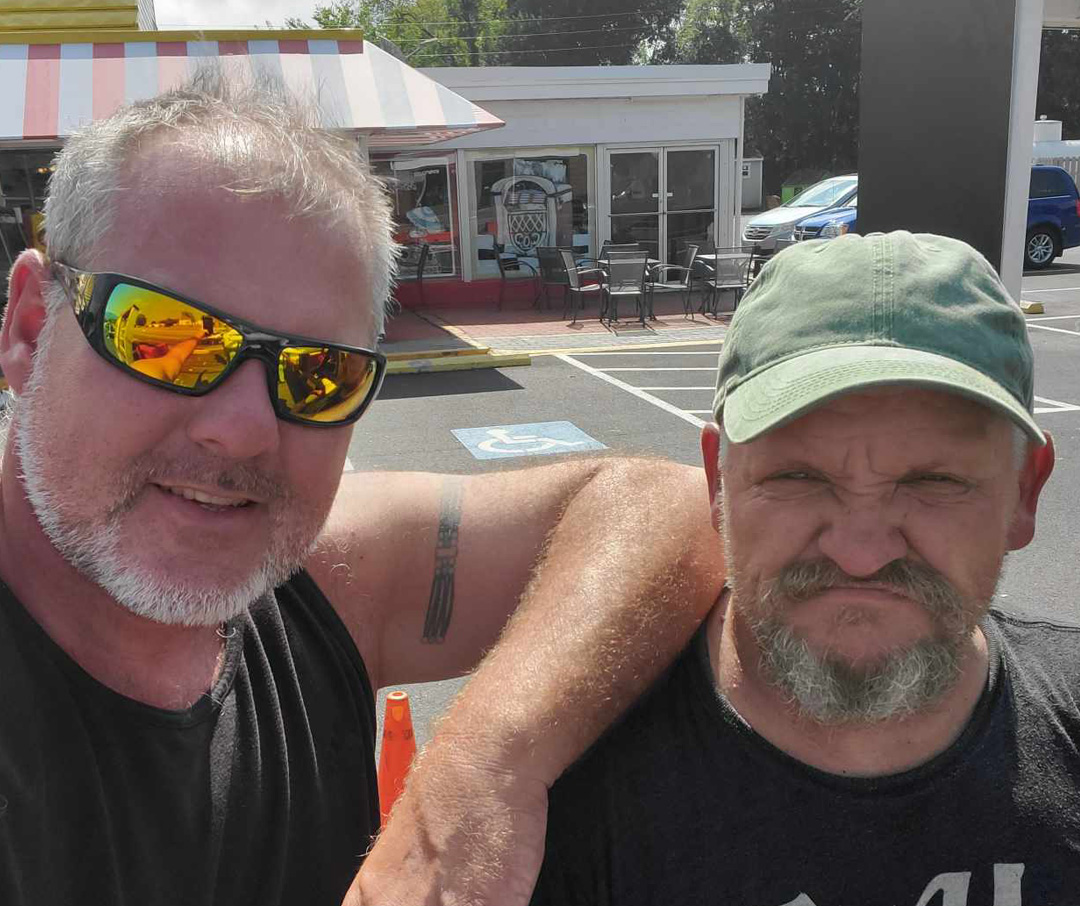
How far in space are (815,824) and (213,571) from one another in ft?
3.13

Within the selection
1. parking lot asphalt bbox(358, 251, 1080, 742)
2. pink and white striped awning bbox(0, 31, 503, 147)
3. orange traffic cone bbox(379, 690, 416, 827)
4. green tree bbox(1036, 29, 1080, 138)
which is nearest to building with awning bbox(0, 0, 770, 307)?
pink and white striped awning bbox(0, 31, 503, 147)

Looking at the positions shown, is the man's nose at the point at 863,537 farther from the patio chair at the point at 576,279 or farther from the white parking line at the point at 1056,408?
→ the patio chair at the point at 576,279

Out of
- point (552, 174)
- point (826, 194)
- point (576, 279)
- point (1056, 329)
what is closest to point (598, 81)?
point (552, 174)

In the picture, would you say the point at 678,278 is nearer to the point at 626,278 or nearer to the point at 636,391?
the point at 626,278

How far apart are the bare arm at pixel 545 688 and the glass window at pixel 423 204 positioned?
1617 centimetres

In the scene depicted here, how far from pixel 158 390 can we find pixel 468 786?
722 millimetres

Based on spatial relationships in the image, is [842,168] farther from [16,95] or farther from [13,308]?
[13,308]

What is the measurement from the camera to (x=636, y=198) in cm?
1806

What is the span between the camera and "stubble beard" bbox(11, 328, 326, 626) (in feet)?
4.81

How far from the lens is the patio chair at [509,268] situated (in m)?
17.8

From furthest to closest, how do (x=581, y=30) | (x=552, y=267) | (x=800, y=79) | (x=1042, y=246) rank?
(x=581, y=30) → (x=800, y=79) → (x=1042, y=246) → (x=552, y=267)

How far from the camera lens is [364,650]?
6.58ft

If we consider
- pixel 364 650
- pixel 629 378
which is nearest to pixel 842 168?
pixel 629 378

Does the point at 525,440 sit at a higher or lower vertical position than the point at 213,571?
lower
